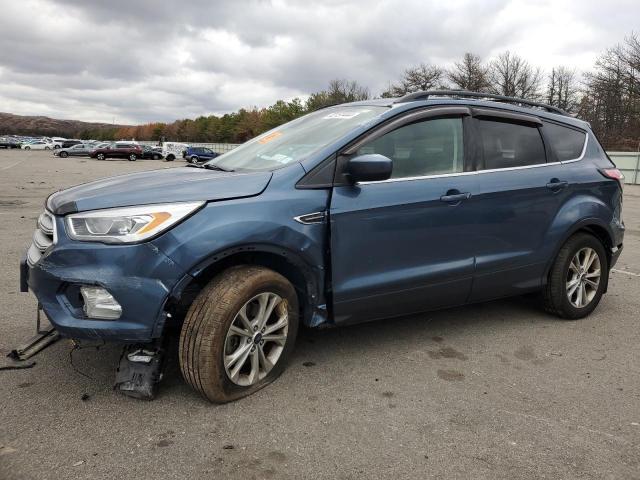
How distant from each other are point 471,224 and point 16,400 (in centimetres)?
296

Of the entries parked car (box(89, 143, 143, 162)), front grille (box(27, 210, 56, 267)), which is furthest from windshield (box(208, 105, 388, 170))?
parked car (box(89, 143, 143, 162))

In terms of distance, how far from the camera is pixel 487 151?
3.87 m

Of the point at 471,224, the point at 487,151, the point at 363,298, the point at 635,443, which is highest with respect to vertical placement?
the point at 487,151

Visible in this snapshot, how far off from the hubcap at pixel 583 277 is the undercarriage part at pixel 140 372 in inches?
130

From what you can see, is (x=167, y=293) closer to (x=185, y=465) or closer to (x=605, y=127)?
(x=185, y=465)

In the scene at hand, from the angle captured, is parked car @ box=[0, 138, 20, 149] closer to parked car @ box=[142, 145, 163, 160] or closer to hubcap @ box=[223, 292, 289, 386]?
parked car @ box=[142, 145, 163, 160]

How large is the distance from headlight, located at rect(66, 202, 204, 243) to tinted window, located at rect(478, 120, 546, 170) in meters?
2.28

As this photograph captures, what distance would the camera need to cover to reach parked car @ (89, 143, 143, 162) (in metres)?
50.4

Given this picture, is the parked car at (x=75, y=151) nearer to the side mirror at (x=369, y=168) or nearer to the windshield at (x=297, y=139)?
the windshield at (x=297, y=139)

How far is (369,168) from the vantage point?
304 centimetres

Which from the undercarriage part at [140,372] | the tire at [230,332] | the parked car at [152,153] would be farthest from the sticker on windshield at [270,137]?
the parked car at [152,153]

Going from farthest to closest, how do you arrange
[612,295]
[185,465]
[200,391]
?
[612,295] < [200,391] < [185,465]

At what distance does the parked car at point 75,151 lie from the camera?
177 feet

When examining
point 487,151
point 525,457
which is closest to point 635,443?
point 525,457
